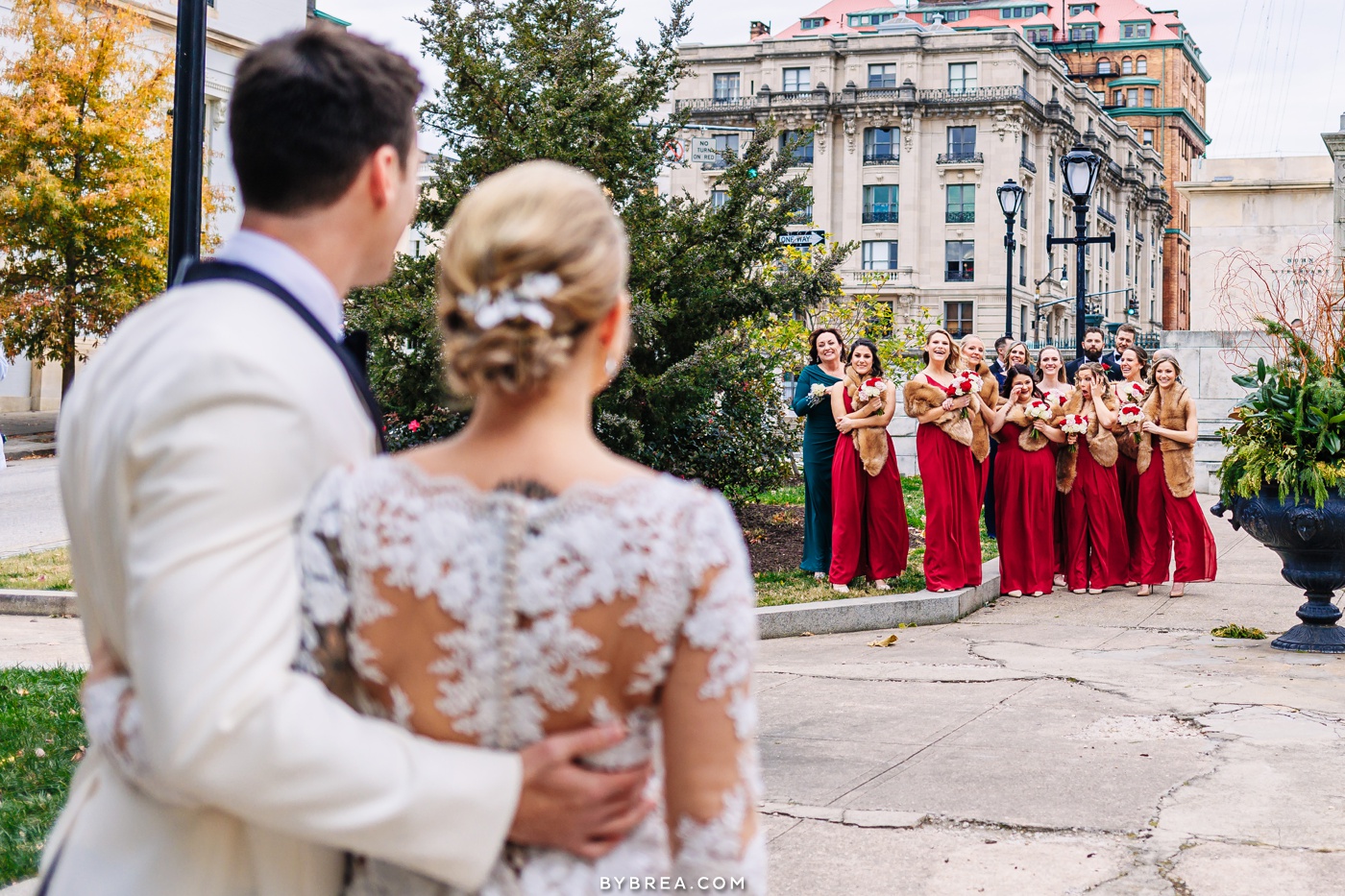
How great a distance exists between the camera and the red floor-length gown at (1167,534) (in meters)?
12.6

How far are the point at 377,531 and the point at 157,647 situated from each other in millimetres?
303

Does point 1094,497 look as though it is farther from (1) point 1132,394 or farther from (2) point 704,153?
(2) point 704,153

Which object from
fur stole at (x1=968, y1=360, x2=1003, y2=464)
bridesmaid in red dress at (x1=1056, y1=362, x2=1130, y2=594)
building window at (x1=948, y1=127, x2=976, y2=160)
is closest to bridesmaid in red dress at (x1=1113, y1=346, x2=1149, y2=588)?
bridesmaid in red dress at (x1=1056, y1=362, x2=1130, y2=594)

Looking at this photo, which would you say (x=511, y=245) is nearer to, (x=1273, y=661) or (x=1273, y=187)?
(x=1273, y=661)

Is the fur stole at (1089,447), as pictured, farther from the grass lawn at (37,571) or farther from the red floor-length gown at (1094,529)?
the grass lawn at (37,571)

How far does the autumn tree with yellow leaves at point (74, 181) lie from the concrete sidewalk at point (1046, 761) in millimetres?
19627

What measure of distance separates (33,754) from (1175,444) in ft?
33.2

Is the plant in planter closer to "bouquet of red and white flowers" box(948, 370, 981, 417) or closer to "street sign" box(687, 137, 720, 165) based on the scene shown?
"bouquet of red and white flowers" box(948, 370, 981, 417)

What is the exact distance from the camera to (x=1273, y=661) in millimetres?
9078

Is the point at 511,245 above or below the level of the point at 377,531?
above

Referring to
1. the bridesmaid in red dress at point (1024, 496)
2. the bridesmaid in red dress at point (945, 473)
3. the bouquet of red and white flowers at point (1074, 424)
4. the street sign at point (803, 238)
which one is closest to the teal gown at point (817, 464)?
the bridesmaid in red dress at point (945, 473)

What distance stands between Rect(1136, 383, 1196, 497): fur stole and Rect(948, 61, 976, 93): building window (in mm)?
79502

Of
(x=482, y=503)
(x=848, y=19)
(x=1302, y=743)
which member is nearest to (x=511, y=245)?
(x=482, y=503)

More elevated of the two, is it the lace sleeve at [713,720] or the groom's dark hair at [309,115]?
the groom's dark hair at [309,115]
